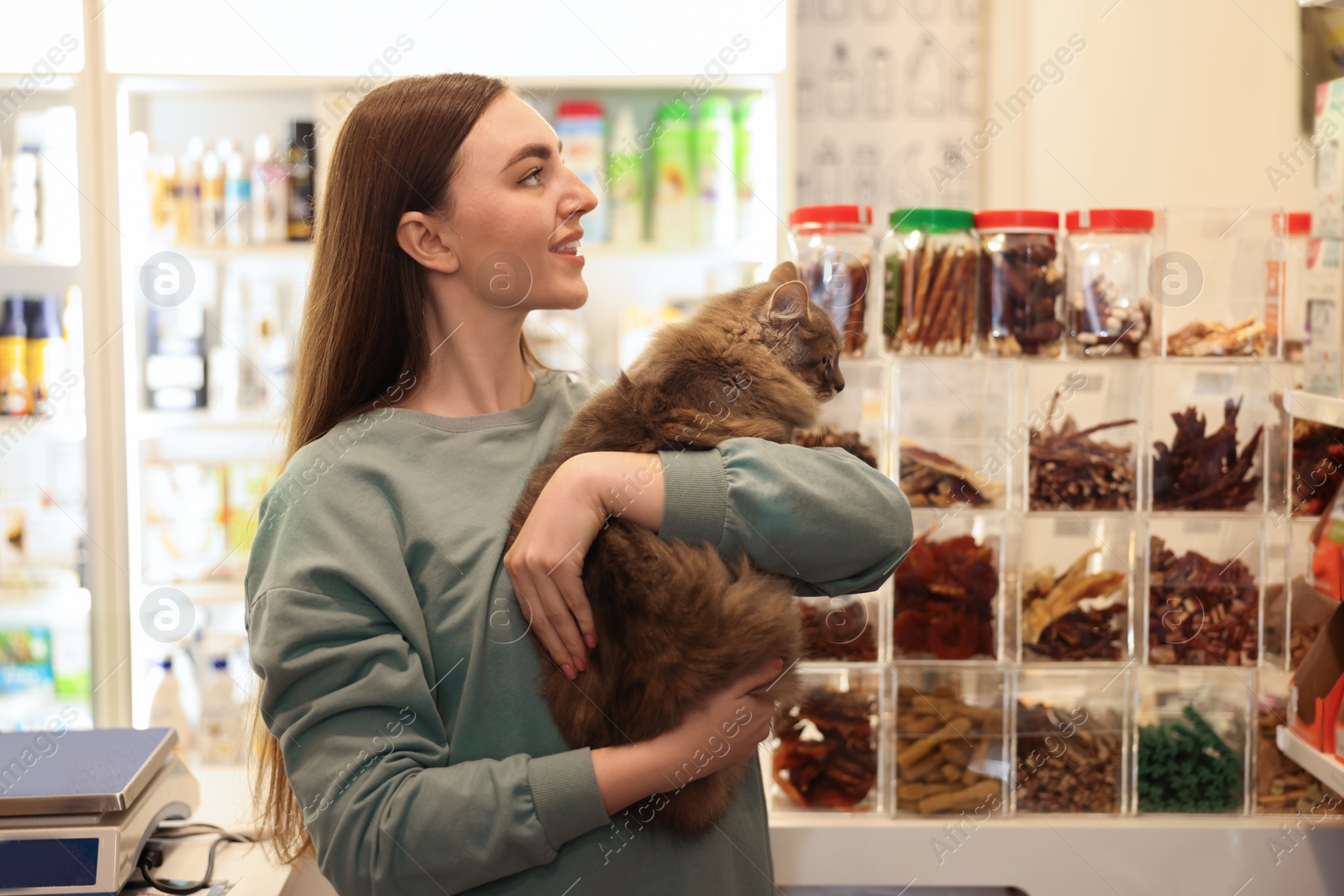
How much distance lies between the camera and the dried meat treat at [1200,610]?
1.61 metres

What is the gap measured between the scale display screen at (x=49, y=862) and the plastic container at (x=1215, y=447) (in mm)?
1595

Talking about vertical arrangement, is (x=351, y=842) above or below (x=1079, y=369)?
below

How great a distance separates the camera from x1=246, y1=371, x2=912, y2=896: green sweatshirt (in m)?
0.98

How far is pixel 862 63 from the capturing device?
3133 millimetres

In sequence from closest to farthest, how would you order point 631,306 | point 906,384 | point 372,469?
point 372,469 < point 906,384 < point 631,306

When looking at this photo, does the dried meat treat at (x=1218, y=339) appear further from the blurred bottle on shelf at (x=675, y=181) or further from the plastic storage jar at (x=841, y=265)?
the blurred bottle on shelf at (x=675, y=181)

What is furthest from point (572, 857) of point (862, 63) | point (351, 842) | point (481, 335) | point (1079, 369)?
point (862, 63)

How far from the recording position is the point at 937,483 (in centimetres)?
163

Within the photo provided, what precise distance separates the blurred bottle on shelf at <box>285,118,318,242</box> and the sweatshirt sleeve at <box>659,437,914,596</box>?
200 centimetres

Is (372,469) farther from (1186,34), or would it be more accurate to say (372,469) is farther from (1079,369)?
(1186,34)

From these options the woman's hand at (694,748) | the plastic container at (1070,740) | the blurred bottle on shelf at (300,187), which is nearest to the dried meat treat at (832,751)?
the plastic container at (1070,740)

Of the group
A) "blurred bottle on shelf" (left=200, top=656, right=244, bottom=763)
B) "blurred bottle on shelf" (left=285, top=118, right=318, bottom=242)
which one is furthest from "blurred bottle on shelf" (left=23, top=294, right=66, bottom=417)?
"blurred bottle on shelf" (left=200, top=656, right=244, bottom=763)

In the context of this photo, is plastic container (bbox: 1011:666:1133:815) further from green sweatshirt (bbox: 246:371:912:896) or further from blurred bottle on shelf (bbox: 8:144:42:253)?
blurred bottle on shelf (bbox: 8:144:42:253)

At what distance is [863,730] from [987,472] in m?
0.46
